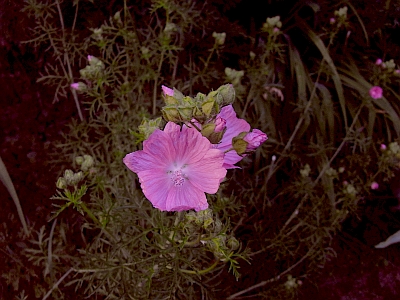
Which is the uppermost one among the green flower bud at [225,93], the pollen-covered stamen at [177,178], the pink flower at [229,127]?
the green flower bud at [225,93]

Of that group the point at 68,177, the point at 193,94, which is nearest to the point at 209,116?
the point at 68,177

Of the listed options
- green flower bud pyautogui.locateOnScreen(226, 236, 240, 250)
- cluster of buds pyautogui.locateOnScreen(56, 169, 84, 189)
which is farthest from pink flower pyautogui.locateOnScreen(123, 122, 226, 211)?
cluster of buds pyautogui.locateOnScreen(56, 169, 84, 189)

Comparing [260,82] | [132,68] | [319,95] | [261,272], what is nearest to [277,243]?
[261,272]

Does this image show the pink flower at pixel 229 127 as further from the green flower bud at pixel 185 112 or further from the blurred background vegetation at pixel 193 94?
the blurred background vegetation at pixel 193 94

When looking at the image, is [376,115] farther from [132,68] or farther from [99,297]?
[99,297]

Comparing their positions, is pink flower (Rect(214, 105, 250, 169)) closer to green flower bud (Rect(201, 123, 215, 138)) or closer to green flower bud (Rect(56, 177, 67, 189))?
green flower bud (Rect(201, 123, 215, 138))

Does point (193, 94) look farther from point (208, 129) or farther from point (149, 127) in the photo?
point (208, 129)

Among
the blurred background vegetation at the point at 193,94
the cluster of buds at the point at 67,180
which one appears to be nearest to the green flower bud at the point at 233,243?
the blurred background vegetation at the point at 193,94
